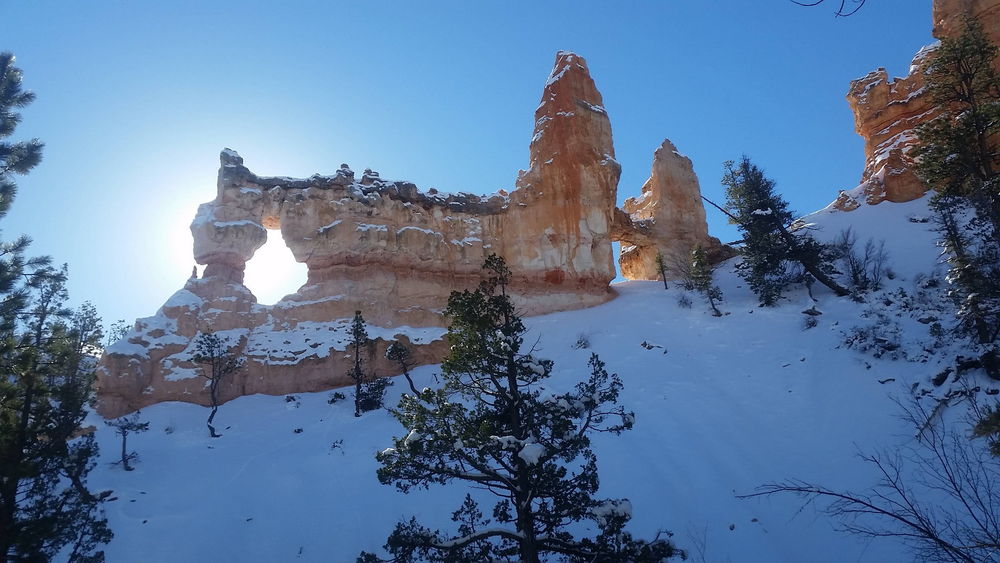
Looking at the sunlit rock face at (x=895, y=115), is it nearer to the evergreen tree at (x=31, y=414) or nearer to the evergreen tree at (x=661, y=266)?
the evergreen tree at (x=661, y=266)

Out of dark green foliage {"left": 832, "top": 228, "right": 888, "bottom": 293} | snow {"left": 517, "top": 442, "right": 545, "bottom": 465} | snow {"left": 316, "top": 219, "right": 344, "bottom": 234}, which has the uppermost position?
snow {"left": 316, "top": 219, "right": 344, "bottom": 234}

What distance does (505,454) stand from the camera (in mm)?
9641

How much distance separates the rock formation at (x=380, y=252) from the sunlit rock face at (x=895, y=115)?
12259 millimetres

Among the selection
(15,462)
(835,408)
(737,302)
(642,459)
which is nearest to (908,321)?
(835,408)

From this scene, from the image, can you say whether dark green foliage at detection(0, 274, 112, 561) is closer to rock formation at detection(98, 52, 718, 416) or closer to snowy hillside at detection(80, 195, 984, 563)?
snowy hillside at detection(80, 195, 984, 563)

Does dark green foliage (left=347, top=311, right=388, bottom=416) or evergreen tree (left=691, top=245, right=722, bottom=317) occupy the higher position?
evergreen tree (left=691, top=245, right=722, bottom=317)

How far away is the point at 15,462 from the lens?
9.95 metres

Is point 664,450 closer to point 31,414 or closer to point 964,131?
point 964,131

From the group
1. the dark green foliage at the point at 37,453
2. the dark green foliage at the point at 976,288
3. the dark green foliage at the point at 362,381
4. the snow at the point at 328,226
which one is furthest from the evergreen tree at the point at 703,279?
the dark green foliage at the point at 37,453

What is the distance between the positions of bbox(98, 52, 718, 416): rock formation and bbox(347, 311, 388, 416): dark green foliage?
2.94ft

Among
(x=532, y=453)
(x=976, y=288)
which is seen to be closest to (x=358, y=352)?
(x=532, y=453)

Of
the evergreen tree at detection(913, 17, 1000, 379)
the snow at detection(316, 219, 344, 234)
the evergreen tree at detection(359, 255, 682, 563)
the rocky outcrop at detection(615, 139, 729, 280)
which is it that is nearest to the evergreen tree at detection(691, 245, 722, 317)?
the rocky outcrop at detection(615, 139, 729, 280)

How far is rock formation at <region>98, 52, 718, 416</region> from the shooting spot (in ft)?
86.6

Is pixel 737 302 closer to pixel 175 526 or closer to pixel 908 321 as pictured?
pixel 908 321
